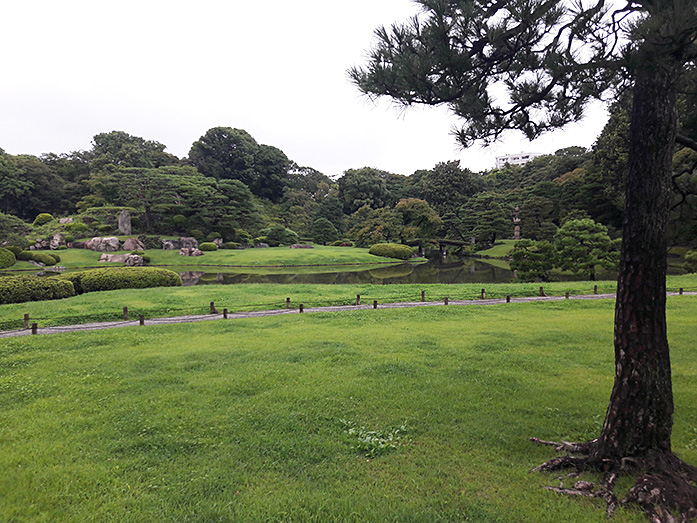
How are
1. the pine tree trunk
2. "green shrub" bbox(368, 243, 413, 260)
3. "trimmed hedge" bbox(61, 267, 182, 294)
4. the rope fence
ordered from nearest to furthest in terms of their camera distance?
the pine tree trunk < the rope fence < "trimmed hedge" bbox(61, 267, 182, 294) < "green shrub" bbox(368, 243, 413, 260)

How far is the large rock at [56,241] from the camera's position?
32.5m

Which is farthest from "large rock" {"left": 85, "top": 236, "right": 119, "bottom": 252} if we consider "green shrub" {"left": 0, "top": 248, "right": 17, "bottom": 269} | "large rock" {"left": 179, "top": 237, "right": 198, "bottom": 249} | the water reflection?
the water reflection

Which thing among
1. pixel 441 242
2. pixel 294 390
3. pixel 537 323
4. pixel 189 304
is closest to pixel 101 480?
pixel 294 390

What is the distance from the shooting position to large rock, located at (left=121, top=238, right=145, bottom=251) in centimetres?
3381

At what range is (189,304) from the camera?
13516mm

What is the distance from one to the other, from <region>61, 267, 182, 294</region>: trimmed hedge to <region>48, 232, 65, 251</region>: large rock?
810 inches

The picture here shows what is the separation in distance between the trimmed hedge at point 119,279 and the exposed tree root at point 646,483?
1764 cm

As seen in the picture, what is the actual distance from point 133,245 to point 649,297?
37545 millimetres

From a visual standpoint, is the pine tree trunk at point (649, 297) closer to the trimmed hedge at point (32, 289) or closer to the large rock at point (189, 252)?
the trimmed hedge at point (32, 289)

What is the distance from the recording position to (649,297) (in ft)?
10.6

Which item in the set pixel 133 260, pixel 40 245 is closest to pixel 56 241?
pixel 40 245

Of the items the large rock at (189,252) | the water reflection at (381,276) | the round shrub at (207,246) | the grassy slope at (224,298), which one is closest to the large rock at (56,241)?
the large rock at (189,252)

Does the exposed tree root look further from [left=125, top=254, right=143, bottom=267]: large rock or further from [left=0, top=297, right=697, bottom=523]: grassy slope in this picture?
[left=125, top=254, right=143, bottom=267]: large rock

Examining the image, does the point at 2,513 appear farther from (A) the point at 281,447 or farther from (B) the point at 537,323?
(B) the point at 537,323
